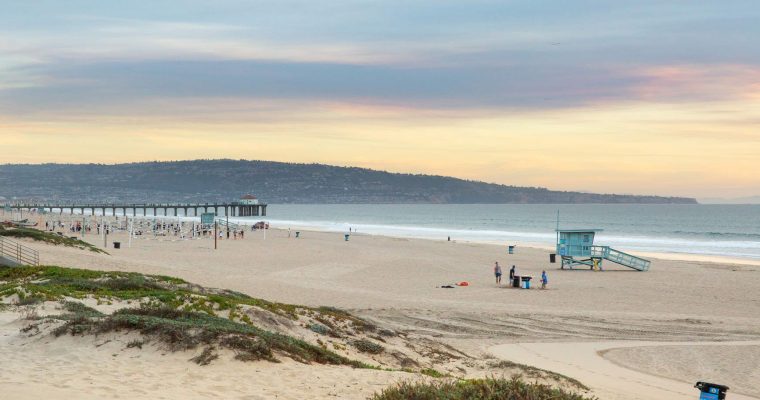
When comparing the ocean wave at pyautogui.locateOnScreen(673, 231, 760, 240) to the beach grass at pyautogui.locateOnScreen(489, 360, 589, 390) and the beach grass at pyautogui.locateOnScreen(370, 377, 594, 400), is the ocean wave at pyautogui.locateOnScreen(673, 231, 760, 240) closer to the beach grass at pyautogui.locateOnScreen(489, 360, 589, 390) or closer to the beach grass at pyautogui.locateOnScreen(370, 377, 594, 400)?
the beach grass at pyautogui.locateOnScreen(489, 360, 589, 390)

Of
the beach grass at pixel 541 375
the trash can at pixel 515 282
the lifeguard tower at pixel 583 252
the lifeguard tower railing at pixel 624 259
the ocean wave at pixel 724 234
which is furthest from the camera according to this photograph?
the ocean wave at pixel 724 234

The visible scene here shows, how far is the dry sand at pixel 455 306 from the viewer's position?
37.0 feet

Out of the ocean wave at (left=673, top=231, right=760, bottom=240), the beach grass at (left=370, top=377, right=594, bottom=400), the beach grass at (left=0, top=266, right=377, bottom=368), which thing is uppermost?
the beach grass at (left=370, top=377, right=594, bottom=400)

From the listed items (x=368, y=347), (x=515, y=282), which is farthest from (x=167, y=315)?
(x=515, y=282)

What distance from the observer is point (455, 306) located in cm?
2530

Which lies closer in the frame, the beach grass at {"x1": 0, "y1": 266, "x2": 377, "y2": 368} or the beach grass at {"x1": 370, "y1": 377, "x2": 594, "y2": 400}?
the beach grass at {"x1": 370, "y1": 377, "x2": 594, "y2": 400}

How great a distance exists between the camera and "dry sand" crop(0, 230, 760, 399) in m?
11.3

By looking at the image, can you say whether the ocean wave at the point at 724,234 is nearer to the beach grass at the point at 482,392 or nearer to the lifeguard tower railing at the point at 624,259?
the lifeguard tower railing at the point at 624,259

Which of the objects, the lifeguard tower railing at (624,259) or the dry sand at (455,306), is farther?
the lifeguard tower railing at (624,259)

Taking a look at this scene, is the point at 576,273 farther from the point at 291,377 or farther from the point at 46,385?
the point at 46,385

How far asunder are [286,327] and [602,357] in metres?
7.36

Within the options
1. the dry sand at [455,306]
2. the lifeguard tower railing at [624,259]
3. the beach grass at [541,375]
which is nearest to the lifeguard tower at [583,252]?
the lifeguard tower railing at [624,259]

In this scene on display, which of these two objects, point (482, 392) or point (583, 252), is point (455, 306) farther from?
point (583, 252)

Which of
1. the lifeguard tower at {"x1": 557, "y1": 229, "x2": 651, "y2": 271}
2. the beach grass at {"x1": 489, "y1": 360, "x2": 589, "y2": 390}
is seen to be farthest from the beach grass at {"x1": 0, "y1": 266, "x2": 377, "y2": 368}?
the lifeguard tower at {"x1": 557, "y1": 229, "x2": 651, "y2": 271}
